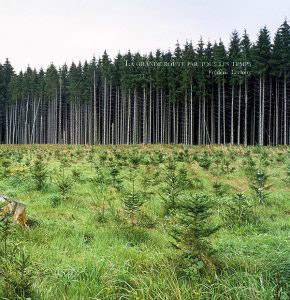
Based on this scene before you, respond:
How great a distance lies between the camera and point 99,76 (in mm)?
66000

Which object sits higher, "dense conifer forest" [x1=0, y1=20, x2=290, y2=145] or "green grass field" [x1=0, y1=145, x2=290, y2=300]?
"dense conifer forest" [x1=0, y1=20, x2=290, y2=145]

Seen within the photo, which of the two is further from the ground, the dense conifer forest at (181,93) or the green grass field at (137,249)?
the dense conifer forest at (181,93)

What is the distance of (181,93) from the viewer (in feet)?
174

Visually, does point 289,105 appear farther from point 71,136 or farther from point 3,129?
point 3,129

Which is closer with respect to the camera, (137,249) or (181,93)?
(137,249)

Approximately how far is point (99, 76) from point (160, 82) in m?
17.4

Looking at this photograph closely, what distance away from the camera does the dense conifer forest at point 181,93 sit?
47.2m

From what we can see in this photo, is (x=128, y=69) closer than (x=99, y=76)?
Yes

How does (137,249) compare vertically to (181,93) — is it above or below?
below

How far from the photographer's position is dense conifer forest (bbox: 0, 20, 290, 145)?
47.2 metres

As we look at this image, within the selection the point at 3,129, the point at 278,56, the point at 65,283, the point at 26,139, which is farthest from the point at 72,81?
the point at 65,283

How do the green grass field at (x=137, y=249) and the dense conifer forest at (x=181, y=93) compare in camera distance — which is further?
A: the dense conifer forest at (x=181, y=93)

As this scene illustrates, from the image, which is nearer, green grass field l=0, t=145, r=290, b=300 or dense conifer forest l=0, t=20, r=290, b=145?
green grass field l=0, t=145, r=290, b=300

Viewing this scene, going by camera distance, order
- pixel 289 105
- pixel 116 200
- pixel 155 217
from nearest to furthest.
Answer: pixel 155 217 → pixel 116 200 → pixel 289 105
